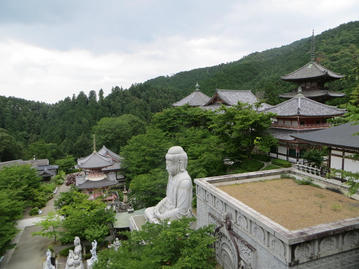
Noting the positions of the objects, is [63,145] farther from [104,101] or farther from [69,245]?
[69,245]

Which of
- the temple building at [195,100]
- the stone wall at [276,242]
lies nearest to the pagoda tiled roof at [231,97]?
the temple building at [195,100]

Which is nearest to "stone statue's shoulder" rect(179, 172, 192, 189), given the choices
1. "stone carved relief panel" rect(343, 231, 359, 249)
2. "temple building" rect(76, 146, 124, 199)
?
"stone carved relief panel" rect(343, 231, 359, 249)

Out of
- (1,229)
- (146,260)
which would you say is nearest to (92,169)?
(1,229)

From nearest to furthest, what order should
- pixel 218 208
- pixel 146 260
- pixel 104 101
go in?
pixel 146 260 < pixel 218 208 < pixel 104 101

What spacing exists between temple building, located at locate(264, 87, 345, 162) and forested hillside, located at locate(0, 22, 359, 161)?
820 inches

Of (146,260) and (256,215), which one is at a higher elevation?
(256,215)

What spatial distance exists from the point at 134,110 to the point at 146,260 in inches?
2320

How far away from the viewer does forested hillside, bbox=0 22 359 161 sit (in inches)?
1769

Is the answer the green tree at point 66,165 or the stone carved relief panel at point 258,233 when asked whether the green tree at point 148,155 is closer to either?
the stone carved relief panel at point 258,233

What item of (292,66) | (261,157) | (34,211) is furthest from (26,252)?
(292,66)

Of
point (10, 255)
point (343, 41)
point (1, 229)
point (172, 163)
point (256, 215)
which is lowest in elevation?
point (10, 255)

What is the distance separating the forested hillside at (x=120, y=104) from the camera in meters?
44.9

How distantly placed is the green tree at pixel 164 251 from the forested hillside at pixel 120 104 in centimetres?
3558

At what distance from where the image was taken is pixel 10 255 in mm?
13898
